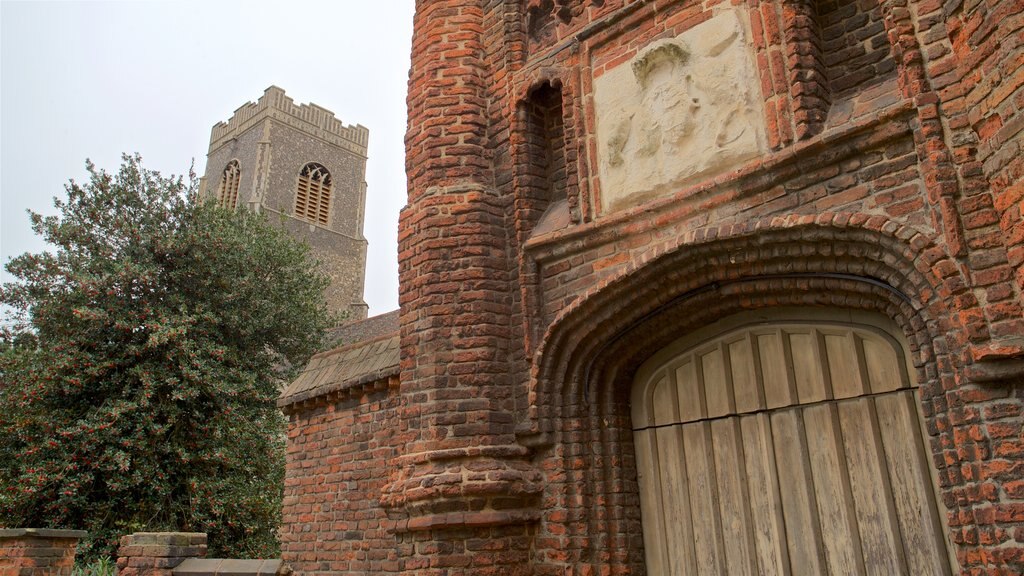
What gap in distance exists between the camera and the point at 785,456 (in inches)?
163

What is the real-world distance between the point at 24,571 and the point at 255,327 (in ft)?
27.6

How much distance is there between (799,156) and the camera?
12.8ft

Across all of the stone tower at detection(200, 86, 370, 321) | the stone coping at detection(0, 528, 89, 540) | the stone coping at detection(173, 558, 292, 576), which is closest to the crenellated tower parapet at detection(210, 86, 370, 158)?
the stone tower at detection(200, 86, 370, 321)

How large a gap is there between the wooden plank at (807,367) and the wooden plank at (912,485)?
349mm

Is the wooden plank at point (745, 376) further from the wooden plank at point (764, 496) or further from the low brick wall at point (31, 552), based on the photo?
the low brick wall at point (31, 552)

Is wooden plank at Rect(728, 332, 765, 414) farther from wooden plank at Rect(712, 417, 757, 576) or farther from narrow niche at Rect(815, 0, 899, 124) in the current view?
narrow niche at Rect(815, 0, 899, 124)

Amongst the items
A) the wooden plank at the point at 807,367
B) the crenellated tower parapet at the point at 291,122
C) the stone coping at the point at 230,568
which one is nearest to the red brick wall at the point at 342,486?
the stone coping at the point at 230,568

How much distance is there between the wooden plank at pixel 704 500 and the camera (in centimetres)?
433

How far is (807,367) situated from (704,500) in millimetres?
1037

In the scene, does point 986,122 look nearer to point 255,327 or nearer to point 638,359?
point 638,359

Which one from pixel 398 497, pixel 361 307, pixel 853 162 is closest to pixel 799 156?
pixel 853 162

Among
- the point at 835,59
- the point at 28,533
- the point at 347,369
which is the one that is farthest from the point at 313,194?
the point at 835,59

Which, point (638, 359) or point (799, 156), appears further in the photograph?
point (638, 359)

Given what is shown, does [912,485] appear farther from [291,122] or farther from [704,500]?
[291,122]
